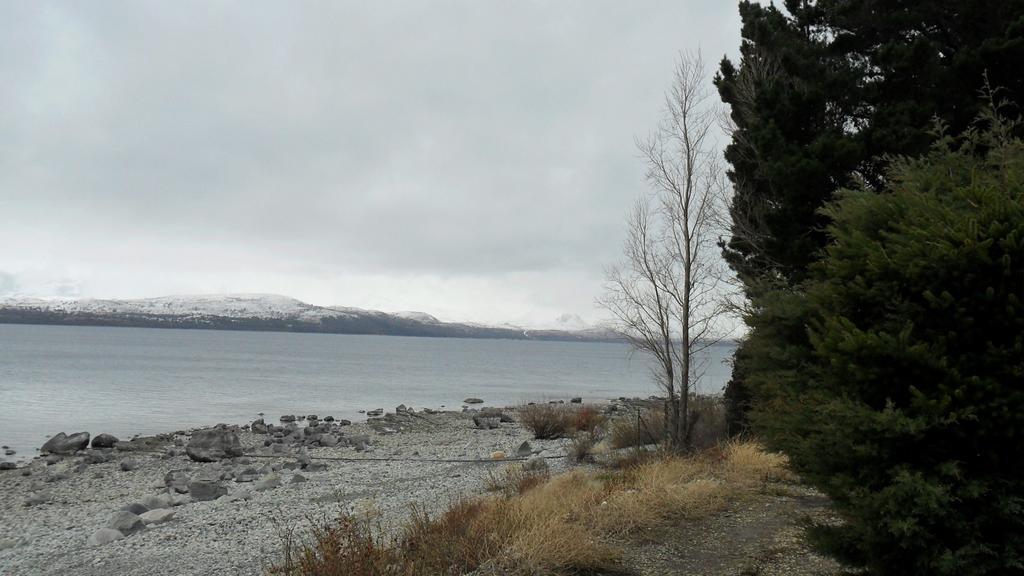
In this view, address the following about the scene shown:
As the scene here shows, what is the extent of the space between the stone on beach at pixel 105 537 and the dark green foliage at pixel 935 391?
10.9 m

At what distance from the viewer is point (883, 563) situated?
4.82 m

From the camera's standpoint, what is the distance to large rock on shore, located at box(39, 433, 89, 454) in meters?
24.6

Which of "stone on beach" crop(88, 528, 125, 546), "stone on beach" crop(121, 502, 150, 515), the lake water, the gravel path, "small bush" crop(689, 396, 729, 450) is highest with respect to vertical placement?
"small bush" crop(689, 396, 729, 450)

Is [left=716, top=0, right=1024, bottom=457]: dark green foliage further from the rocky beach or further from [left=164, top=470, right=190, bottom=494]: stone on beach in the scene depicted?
[left=164, top=470, right=190, bottom=494]: stone on beach

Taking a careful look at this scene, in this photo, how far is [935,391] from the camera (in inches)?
178

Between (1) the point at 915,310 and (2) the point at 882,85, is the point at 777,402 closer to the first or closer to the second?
(1) the point at 915,310

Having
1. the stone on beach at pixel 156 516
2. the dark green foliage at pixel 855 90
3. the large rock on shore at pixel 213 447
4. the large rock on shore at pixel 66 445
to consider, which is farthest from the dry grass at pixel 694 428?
the large rock on shore at pixel 66 445

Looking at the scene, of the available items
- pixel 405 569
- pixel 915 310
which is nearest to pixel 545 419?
pixel 405 569

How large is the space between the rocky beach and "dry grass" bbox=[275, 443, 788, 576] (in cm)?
90

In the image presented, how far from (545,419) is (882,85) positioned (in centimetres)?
1486

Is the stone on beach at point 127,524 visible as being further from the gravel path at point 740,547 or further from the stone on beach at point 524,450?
the stone on beach at point 524,450

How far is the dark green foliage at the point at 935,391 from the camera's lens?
434 centimetres

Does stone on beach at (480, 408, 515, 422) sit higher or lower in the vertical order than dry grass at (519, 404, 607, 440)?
lower

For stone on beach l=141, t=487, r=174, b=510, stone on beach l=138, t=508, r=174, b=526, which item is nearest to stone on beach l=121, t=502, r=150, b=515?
stone on beach l=141, t=487, r=174, b=510
